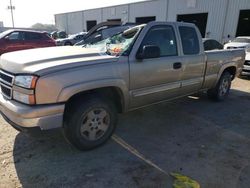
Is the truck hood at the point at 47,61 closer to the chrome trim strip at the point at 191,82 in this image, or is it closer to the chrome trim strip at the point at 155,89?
the chrome trim strip at the point at 155,89

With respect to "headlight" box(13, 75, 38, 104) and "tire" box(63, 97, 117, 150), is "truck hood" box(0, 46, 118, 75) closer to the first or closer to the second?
"headlight" box(13, 75, 38, 104)

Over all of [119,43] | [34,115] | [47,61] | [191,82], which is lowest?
[191,82]

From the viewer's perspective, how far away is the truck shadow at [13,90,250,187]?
297cm

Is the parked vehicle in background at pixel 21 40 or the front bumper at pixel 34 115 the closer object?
the front bumper at pixel 34 115

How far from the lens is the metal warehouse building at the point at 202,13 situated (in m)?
18.7

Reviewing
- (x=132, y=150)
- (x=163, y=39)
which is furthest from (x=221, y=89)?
(x=132, y=150)

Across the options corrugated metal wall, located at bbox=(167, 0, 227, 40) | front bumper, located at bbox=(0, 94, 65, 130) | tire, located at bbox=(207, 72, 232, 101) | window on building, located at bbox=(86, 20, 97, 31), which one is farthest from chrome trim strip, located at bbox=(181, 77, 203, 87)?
window on building, located at bbox=(86, 20, 97, 31)

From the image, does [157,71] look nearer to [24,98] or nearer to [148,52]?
[148,52]

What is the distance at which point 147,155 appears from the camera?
355cm

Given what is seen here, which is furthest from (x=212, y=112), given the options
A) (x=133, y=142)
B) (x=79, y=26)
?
(x=79, y=26)

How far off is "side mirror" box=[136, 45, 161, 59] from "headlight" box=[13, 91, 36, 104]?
5.47 feet

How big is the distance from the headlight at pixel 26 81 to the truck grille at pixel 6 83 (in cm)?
15

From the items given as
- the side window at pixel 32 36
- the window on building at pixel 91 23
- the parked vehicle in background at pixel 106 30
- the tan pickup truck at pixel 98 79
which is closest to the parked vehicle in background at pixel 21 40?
the side window at pixel 32 36

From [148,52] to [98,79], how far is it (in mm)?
900
